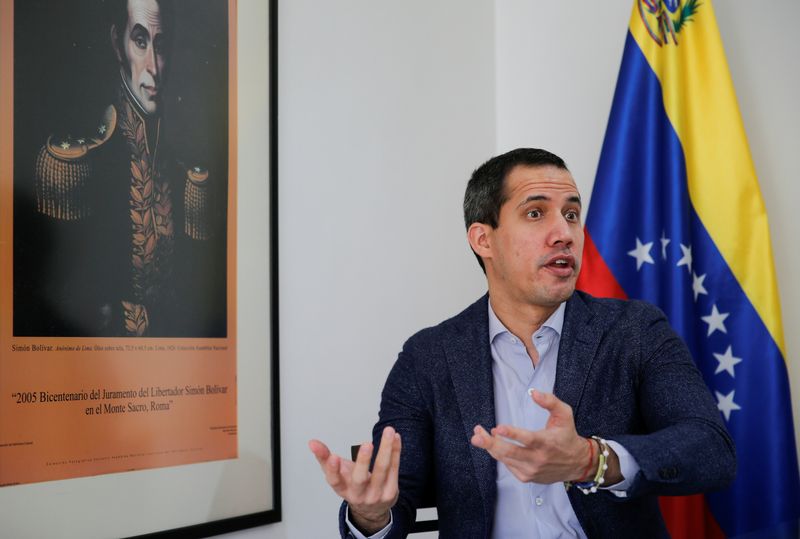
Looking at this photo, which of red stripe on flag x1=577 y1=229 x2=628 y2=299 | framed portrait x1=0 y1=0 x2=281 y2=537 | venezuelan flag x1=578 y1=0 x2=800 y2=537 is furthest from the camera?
red stripe on flag x1=577 y1=229 x2=628 y2=299

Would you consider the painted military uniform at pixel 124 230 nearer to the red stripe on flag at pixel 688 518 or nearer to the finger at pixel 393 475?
the finger at pixel 393 475

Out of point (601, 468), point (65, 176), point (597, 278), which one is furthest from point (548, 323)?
point (65, 176)

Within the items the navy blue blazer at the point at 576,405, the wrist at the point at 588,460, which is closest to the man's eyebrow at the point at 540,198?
the navy blue blazer at the point at 576,405

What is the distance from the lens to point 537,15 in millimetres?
3137

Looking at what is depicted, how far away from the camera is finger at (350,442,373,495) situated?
1.32m

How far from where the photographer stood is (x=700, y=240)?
95.5 inches

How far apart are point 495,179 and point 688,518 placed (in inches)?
49.0

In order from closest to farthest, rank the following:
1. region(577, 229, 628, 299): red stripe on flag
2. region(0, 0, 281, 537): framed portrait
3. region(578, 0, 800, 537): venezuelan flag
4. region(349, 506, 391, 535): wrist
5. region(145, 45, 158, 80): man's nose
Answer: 1. region(349, 506, 391, 535): wrist
2. region(0, 0, 281, 537): framed portrait
3. region(145, 45, 158, 80): man's nose
4. region(578, 0, 800, 537): venezuelan flag
5. region(577, 229, 628, 299): red stripe on flag

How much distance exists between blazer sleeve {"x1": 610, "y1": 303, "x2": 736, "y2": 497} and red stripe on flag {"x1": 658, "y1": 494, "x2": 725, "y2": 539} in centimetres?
73

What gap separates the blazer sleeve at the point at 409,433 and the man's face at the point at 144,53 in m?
0.96

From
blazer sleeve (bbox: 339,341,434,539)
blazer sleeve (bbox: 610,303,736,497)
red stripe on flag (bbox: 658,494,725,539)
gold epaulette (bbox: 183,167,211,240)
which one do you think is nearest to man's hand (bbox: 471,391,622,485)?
blazer sleeve (bbox: 610,303,736,497)

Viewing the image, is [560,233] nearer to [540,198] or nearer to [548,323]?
[540,198]

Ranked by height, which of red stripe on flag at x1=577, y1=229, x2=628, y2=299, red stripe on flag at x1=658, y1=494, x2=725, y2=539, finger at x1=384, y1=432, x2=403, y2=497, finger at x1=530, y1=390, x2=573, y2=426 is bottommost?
red stripe on flag at x1=658, y1=494, x2=725, y2=539

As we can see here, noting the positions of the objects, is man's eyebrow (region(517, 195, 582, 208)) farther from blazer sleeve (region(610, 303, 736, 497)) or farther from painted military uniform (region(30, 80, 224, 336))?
painted military uniform (region(30, 80, 224, 336))
